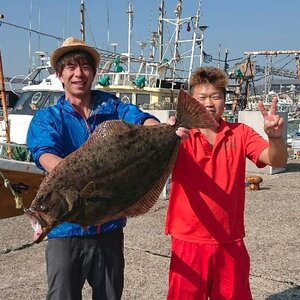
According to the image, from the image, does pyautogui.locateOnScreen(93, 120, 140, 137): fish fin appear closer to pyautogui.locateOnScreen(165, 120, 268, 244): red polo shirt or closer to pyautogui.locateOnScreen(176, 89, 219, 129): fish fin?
pyautogui.locateOnScreen(176, 89, 219, 129): fish fin

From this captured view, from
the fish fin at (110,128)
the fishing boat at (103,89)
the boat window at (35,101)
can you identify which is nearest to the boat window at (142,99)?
the fishing boat at (103,89)

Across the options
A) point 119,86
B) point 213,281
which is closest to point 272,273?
point 213,281

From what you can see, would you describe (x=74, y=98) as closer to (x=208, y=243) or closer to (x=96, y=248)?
(x=96, y=248)

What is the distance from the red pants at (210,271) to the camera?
2680 mm

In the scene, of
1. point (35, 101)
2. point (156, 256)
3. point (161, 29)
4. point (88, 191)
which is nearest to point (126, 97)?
point (35, 101)

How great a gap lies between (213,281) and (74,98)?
4.36ft

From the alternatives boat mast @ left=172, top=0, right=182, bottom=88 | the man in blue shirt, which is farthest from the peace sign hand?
boat mast @ left=172, top=0, right=182, bottom=88

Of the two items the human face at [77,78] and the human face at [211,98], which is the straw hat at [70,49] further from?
the human face at [211,98]

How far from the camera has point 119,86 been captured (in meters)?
14.7

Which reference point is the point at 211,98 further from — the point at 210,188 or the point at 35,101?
the point at 35,101

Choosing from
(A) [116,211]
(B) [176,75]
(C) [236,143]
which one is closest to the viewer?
(A) [116,211]

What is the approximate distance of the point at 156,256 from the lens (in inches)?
193

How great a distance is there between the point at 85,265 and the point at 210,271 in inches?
28.4

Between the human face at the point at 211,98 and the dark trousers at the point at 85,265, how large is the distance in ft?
2.91
